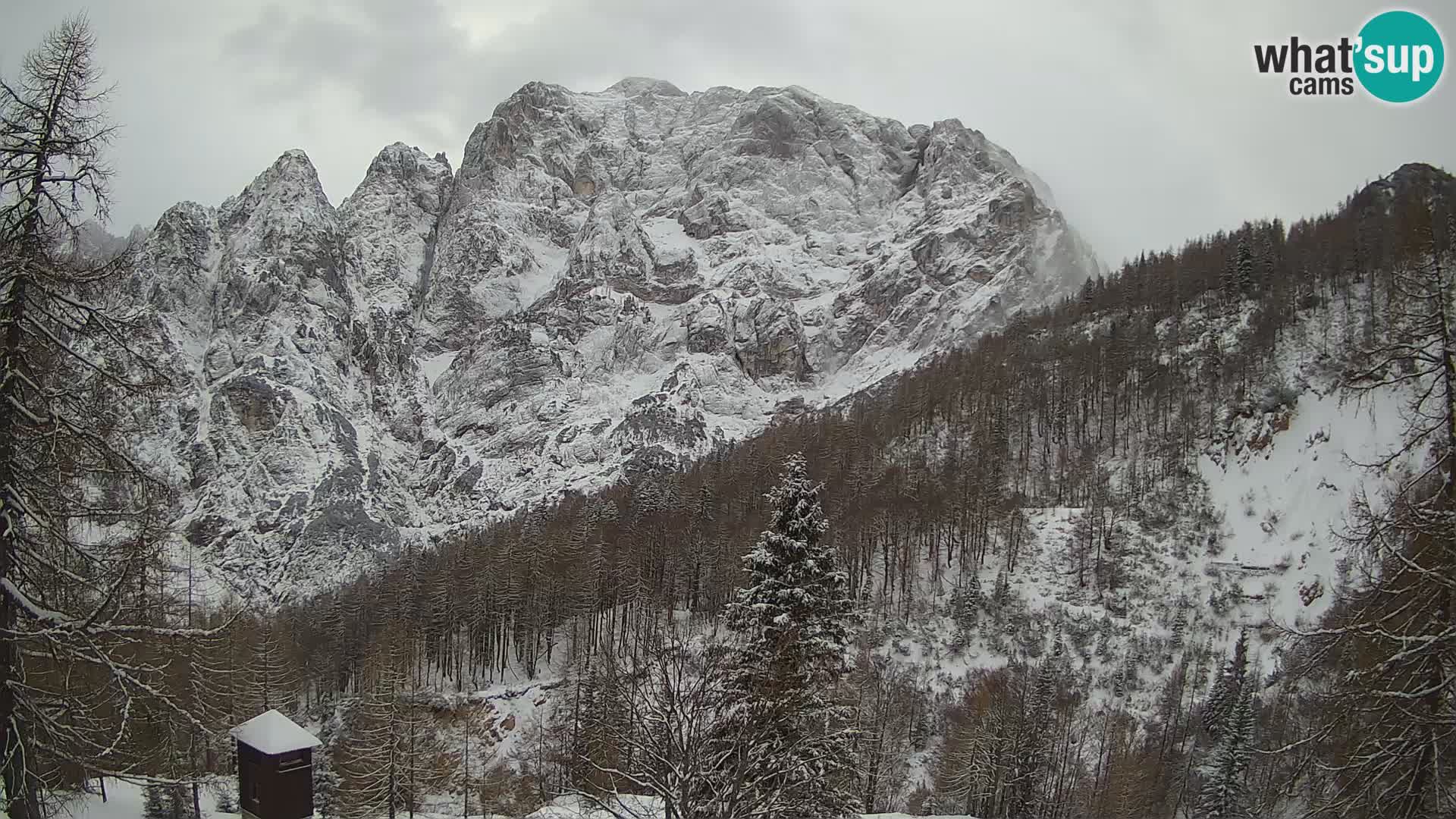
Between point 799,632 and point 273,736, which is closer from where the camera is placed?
point 799,632

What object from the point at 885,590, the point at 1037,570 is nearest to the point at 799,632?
the point at 885,590

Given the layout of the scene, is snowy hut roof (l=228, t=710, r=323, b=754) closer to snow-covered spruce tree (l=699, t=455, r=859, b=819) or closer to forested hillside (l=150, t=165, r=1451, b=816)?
forested hillside (l=150, t=165, r=1451, b=816)

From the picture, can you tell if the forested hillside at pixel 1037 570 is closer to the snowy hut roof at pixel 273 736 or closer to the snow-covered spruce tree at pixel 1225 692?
the snow-covered spruce tree at pixel 1225 692

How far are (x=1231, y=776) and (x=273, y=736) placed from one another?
41356 millimetres

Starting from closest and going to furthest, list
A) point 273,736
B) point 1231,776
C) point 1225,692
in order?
point 273,736 → point 1231,776 → point 1225,692

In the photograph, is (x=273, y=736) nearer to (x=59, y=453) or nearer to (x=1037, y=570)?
(x=59, y=453)

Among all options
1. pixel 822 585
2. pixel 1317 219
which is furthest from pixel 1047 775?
pixel 1317 219

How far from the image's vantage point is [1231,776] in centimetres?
4053

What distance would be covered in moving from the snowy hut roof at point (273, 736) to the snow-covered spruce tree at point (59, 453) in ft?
46.9

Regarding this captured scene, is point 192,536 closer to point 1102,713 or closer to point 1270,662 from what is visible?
point 1102,713

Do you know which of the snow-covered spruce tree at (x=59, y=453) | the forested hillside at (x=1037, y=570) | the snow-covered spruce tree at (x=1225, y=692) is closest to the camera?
the snow-covered spruce tree at (x=59, y=453)

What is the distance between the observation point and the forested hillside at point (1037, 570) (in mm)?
48281

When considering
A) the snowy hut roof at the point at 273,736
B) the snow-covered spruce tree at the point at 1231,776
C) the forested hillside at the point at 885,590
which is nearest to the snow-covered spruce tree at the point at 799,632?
the forested hillside at the point at 885,590

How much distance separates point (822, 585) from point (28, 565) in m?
15.3
